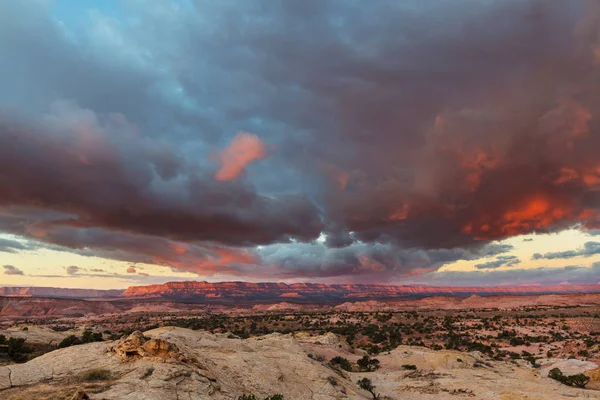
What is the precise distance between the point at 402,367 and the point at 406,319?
77.3m

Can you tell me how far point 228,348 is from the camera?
119 ft

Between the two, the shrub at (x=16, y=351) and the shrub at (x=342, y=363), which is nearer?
the shrub at (x=16, y=351)

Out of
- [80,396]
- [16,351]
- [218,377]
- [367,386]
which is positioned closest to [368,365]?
[367,386]

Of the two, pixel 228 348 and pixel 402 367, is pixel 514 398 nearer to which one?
pixel 402 367

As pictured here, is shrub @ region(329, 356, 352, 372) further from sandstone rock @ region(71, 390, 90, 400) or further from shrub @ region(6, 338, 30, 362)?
sandstone rock @ region(71, 390, 90, 400)

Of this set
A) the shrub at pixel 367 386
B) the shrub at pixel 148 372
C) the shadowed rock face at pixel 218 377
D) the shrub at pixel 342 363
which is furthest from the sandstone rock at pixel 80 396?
the shrub at pixel 342 363

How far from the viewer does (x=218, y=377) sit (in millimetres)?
22938

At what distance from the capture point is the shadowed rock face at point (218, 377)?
1843cm

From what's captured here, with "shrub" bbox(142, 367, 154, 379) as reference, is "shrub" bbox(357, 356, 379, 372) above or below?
below

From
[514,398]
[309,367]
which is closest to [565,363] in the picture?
[514,398]

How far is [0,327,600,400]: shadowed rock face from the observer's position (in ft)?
60.5

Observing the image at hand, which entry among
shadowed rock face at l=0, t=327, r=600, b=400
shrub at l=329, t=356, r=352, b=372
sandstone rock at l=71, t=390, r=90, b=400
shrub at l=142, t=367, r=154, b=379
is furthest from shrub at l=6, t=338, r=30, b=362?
shrub at l=329, t=356, r=352, b=372

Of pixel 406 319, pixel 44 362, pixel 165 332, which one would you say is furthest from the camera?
A: pixel 406 319

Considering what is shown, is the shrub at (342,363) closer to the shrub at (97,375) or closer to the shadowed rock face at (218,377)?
the shadowed rock face at (218,377)
